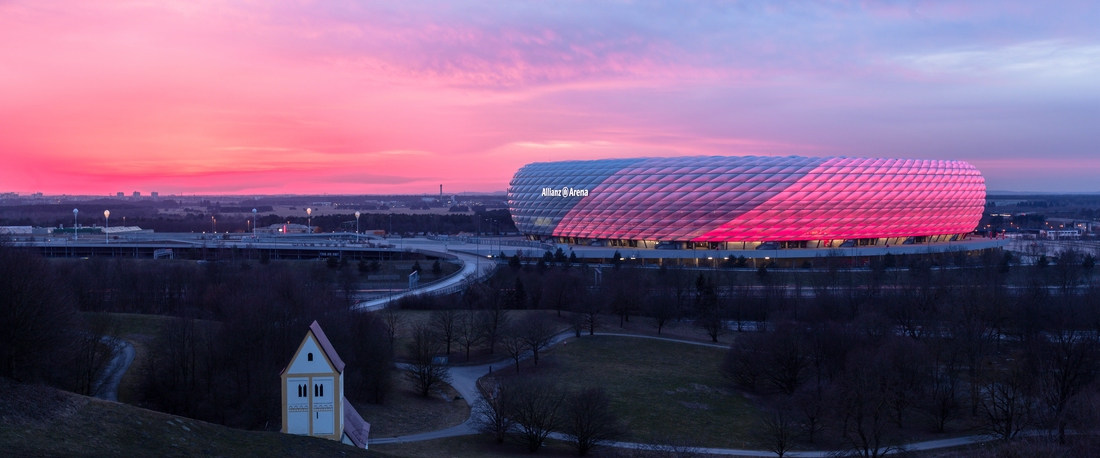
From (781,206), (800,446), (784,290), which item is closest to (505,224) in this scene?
(781,206)

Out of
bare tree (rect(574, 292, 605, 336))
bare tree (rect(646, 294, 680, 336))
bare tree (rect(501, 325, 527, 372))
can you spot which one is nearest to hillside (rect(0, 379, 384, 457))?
bare tree (rect(501, 325, 527, 372))

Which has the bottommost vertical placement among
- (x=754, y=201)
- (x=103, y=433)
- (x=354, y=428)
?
(x=354, y=428)

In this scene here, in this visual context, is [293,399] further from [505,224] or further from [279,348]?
[505,224]

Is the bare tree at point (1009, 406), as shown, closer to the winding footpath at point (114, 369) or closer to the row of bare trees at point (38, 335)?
the row of bare trees at point (38, 335)

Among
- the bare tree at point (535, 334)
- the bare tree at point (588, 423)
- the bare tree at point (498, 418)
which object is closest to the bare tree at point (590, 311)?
the bare tree at point (535, 334)

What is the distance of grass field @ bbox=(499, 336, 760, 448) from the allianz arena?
46661 millimetres

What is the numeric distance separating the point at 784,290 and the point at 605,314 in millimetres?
14027

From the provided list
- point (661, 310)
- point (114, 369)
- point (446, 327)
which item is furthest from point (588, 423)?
point (661, 310)

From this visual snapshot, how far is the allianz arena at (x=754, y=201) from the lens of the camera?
288ft

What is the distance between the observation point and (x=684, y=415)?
31734mm

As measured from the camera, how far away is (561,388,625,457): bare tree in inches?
1044

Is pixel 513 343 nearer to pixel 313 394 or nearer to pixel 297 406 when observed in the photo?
pixel 313 394

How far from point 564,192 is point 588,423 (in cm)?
7156

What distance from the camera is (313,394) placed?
72.2ft
